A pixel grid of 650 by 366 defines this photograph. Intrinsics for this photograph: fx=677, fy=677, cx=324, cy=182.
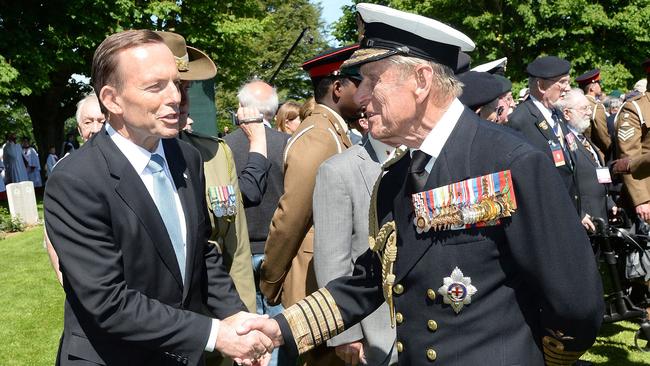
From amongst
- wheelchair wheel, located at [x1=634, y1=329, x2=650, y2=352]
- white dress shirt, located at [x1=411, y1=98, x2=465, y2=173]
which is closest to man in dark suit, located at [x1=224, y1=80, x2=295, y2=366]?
white dress shirt, located at [x1=411, y1=98, x2=465, y2=173]

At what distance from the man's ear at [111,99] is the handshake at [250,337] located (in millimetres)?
1032

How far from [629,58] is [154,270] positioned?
3404 cm

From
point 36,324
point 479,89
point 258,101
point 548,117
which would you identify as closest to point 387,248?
point 258,101

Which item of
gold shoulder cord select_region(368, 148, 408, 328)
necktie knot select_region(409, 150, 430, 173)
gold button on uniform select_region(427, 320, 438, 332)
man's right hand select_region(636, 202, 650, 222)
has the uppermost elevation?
necktie knot select_region(409, 150, 430, 173)

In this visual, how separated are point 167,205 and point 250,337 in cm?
73

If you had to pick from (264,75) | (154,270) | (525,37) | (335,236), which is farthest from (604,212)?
(264,75)

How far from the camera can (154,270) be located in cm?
277

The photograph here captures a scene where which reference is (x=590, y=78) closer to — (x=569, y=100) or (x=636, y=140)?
(x=636, y=140)

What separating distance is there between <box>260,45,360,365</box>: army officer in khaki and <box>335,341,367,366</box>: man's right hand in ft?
1.40

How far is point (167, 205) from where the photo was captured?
2.89 m

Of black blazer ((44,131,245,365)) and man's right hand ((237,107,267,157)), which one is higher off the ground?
man's right hand ((237,107,267,157))

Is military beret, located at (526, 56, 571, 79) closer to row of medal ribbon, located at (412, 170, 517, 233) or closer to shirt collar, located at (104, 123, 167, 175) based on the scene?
row of medal ribbon, located at (412, 170, 517, 233)

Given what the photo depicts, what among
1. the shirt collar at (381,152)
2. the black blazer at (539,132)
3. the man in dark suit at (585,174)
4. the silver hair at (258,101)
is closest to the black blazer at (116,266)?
the shirt collar at (381,152)

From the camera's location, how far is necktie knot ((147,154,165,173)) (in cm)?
292
